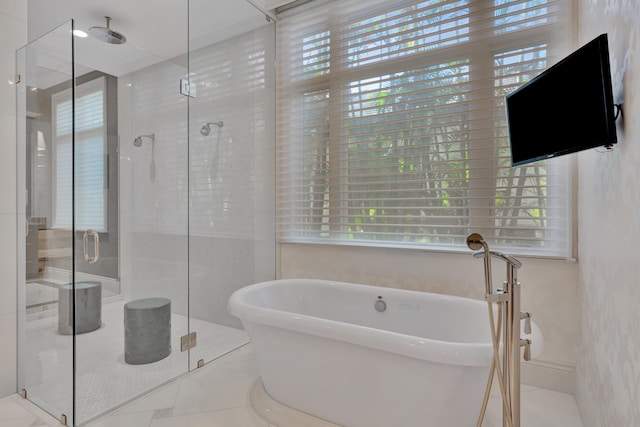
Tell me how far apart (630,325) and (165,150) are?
8.53 feet

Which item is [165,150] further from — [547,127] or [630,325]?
[630,325]

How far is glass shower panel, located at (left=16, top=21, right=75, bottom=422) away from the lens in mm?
1812

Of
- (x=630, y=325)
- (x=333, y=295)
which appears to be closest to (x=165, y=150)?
(x=333, y=295)

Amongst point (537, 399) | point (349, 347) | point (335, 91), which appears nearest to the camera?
point (349, 347)

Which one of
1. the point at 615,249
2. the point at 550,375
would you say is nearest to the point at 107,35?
the point at 615,249

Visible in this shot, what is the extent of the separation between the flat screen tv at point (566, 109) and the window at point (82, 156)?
222 cm

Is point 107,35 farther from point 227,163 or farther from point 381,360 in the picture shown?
point 381,360

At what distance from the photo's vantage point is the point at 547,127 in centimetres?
149

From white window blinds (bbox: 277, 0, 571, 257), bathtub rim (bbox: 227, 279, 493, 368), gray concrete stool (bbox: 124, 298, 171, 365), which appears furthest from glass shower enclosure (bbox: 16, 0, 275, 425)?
bathtub rim (bbox: 227, 279, 493, 368)

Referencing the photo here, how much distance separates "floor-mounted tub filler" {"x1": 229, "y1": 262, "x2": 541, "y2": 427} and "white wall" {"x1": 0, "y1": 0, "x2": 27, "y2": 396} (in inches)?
50.4

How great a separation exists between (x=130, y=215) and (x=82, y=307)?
2.06ft

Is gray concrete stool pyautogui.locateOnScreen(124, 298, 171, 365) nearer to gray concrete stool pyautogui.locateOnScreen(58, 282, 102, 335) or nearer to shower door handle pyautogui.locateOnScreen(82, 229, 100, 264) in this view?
gray concrete stool pyautogui.locateOnScreen(58, 282, 102, 335)

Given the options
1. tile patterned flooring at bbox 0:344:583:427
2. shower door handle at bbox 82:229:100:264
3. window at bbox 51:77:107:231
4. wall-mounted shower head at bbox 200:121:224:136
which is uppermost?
wall-mounted shower head at bbox 200:121:224:136

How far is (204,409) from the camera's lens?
5.95 ft
